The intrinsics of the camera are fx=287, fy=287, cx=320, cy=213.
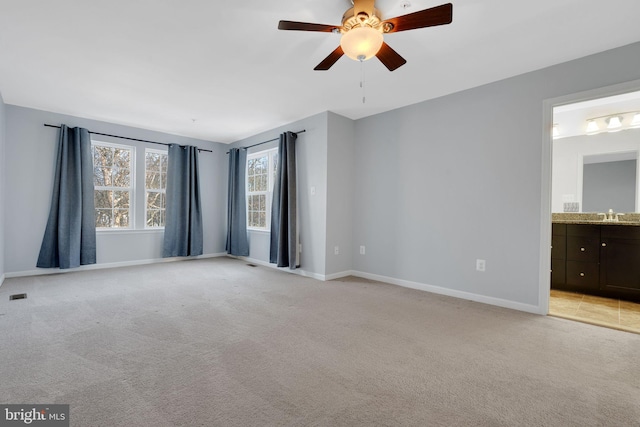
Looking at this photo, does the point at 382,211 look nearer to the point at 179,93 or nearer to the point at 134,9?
the point at 179,93

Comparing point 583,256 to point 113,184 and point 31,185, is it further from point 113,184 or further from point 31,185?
point 31,185

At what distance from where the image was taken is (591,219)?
12.0ft

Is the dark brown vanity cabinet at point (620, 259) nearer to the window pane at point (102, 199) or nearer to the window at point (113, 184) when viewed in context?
the window at point (113, 184)

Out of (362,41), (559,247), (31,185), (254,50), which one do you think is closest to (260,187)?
(254,50)

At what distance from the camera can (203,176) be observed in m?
5.99

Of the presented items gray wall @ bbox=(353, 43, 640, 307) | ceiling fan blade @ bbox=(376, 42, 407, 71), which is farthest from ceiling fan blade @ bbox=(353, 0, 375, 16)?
gray wall @ bbox=(353, 43, 640, 307)

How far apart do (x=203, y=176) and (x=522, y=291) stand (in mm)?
5668

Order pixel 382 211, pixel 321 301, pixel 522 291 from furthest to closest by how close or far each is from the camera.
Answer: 1. pixel 382 211
2. pixel 321 301
3. pixel 522 291

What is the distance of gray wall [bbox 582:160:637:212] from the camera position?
143 inches

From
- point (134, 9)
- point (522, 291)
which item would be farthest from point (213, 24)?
point (522, 291)

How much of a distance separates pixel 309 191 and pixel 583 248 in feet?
11.9

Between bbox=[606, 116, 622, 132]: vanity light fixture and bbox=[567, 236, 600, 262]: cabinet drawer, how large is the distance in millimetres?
1514

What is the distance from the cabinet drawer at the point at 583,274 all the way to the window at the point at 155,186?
255 inches

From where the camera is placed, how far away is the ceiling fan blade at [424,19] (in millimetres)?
1645
